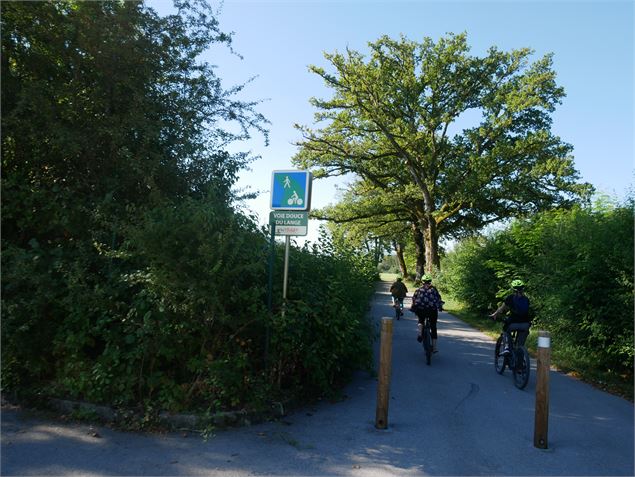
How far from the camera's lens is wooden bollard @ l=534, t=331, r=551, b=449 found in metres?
5.33

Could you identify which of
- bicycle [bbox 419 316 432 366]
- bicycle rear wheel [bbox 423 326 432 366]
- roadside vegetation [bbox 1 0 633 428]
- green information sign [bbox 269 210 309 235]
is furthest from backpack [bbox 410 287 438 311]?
Result: green information sign [bbox 269 210 309 235]

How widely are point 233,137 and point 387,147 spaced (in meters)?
24.0

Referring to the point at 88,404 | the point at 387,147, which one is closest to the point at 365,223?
Answer: the point at 387,147

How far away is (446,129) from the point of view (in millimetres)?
30984

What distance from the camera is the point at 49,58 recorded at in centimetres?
789

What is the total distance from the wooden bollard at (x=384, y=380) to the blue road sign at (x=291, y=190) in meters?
1.95

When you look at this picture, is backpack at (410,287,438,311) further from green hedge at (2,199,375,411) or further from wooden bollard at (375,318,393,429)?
wooden bollard at (375,318,393,429)

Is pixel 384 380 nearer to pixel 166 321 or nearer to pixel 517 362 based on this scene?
pixel 166 321

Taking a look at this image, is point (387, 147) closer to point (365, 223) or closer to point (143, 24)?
point (365, 223)

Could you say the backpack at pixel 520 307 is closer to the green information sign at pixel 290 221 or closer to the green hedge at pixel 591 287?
the green hedge at pixel 591 287

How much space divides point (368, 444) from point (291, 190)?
3344 millimetres

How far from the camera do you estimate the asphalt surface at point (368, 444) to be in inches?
183

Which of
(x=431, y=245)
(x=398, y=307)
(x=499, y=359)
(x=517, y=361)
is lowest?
(x=499, y=359)

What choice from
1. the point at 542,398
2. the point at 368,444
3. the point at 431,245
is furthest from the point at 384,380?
the point at 431,245
